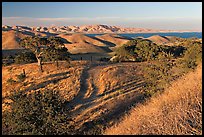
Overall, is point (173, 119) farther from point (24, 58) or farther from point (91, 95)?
point (24, 58)

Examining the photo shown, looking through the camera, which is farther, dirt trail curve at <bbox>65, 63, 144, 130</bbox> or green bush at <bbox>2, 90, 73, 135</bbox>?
dirt trail curve at <bbox>65, 63, 144, 130</bbox>

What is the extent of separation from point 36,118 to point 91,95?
1248 centimetres

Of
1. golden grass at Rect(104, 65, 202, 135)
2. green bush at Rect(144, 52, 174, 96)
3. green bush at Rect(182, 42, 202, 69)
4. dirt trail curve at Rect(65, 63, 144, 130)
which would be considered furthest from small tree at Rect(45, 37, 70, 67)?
golden grass at Rect(104, 65, 202, 135)

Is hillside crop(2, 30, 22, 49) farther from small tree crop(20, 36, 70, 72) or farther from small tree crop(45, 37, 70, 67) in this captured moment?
small tree crop(45, 37, 70, 67)

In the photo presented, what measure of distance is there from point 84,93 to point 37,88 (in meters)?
4.80

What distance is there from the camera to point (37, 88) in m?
30.3

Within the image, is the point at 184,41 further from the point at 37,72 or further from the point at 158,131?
the point at 158,131

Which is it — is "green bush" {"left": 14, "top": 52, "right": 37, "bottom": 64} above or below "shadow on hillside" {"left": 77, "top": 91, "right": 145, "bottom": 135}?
above

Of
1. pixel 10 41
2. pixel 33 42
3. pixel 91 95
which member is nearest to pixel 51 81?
pixel 33 42

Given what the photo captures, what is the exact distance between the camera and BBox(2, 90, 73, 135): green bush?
16266mm

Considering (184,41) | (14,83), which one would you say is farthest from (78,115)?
(184,41)

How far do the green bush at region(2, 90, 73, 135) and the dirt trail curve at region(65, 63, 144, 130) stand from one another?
17.2 feet

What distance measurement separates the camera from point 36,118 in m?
17.4

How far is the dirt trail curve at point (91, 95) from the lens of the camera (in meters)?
25.6
